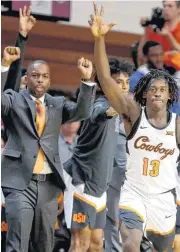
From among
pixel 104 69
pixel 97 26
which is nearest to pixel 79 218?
pixel 104 69

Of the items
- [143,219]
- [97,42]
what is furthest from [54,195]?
[97,42]

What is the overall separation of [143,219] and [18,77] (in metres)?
1.62

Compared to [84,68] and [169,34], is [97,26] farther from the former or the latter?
[169,34]

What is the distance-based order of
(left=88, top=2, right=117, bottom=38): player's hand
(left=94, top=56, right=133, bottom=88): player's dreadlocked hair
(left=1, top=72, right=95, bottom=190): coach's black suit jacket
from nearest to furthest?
1. (left=88, top=2, right=117, bottom=38): player's hand
2. (left=1, top=72, right=95, bottom=190): coach's black suit jacket
3. (left=94, top=56, right=133, bottom=88): player's dreadlocked hair

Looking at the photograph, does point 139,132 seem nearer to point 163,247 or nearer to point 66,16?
point 163,247

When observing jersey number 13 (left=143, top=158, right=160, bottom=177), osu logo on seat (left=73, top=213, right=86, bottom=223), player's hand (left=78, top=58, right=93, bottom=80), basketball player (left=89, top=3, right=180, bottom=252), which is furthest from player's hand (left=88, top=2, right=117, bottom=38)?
osu logo on seat (left=73, top=213, right=86, bottom=223)

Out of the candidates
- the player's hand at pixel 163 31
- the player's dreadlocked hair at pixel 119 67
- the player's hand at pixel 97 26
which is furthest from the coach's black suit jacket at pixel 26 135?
the player's hand at pixel 163 31

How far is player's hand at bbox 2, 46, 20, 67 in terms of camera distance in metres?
6.04

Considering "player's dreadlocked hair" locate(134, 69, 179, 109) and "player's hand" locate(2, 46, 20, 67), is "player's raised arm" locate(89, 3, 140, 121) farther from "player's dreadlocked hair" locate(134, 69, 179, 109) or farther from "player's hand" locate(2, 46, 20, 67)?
"player's hand" locate(2, 46, 20, 67)

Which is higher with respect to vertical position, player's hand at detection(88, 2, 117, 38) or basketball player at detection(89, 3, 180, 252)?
→ player's hand at detection(88, 2, 117, 38)

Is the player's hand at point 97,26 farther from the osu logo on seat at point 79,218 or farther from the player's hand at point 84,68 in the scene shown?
the osu logo on seat at point 79,218

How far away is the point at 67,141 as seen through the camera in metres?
8.39

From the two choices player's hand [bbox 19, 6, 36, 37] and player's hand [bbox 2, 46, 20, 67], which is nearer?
player's hand [bbox 2, 46, 20, 67]

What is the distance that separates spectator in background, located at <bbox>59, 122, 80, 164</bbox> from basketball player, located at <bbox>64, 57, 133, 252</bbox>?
1.04 m
